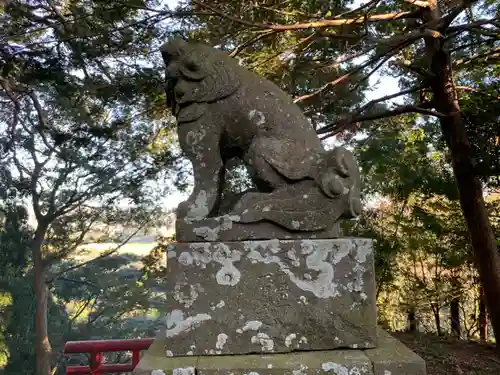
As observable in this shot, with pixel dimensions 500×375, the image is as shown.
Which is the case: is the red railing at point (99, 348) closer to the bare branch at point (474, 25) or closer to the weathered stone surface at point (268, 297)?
the weathered stone surface at point (268, 297)

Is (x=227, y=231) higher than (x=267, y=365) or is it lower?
higher

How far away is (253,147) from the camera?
1.99 metres

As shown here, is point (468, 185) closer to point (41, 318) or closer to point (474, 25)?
point (474, 25)

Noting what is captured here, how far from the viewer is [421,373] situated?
1.63 metres

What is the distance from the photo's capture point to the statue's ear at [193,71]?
206 centimetres

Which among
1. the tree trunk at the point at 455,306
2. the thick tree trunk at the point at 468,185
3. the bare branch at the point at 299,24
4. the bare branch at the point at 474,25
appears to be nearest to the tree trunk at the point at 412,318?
the tree trunk at the point at 455,306

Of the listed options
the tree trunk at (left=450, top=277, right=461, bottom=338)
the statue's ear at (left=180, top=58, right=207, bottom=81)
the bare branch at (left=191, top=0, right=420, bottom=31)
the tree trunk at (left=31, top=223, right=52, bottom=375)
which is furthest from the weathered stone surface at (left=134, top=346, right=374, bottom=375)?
the tree trunk at (left=31, top=223, right=52, bottom=375)

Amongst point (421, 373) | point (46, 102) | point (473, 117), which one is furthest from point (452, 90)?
point (46, 102)

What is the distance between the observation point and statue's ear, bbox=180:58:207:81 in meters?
2.06

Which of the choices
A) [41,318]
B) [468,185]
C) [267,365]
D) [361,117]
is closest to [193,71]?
[267,365]

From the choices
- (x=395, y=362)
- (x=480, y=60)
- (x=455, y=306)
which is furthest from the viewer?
(x=455, y=306)

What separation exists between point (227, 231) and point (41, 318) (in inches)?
337

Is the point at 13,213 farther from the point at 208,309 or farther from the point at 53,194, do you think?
the point at 208,309

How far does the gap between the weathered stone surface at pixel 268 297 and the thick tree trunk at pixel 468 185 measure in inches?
131
